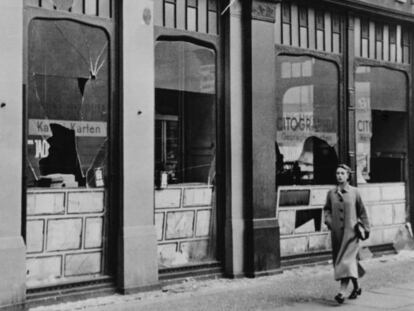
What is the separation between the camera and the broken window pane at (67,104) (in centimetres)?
927

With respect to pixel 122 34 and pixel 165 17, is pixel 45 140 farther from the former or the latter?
pixel 165 17

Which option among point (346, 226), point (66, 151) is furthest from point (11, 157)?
point (346, 226)

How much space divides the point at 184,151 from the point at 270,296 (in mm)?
2839

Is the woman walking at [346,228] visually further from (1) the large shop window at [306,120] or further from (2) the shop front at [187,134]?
(1) the large shop window at [306,120]

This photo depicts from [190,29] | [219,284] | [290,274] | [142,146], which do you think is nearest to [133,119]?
[142,146]

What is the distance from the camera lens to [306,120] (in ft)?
43.6

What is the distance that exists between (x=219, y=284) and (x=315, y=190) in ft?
10.6

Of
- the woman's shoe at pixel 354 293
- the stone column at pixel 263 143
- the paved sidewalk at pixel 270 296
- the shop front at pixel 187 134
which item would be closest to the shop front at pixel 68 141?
the paved sidewalk at pixel 270 296

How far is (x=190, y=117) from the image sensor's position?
11375 millimetres

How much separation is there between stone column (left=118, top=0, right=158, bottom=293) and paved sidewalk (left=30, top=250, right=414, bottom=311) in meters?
0.50

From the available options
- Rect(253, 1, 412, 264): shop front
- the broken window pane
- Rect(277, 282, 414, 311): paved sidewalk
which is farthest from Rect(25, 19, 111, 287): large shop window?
Rect(253, 1, 412, 264): shop front

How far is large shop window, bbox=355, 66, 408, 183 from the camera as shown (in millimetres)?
14367

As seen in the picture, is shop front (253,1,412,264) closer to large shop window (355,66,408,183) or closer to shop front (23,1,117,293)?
large shop window (355,66,408,183)

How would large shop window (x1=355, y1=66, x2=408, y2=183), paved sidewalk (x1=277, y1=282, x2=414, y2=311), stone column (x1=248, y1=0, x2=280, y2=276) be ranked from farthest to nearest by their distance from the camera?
large shop window (x1=355, y1=66, x2=408, y2=183) → stone column (x1=248, y1=0, x2=280, y2=276) → paved sidewalk (x1=277, y1=282, x2=414, y2=311)
